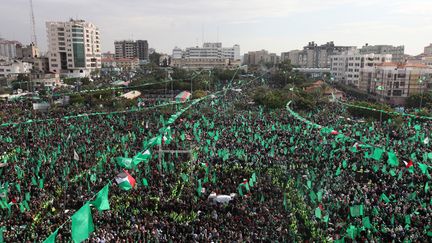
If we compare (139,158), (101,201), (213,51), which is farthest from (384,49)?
(101,201)

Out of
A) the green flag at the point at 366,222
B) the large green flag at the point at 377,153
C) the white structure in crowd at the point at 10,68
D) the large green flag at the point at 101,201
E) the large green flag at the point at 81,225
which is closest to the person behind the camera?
the large green flag at the point at 81,225

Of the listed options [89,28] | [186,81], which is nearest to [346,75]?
[186,81]

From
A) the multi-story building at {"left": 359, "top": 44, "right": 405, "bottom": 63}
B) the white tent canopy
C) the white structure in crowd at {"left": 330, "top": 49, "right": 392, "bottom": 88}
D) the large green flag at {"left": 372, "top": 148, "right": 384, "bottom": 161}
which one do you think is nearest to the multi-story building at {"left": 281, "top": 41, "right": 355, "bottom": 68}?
the multi-story building at {"left": 359, "top": 44, "right": 405, "bottom": 63}

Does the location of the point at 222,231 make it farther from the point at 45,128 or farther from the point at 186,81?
the point at 186,81

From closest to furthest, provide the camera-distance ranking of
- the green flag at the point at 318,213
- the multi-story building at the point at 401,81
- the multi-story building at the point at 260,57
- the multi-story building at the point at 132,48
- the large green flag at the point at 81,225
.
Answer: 1. the large green flag at the point at 81,225
2. the green flag at the point at 318,213
3. the multi-story building at the point at 401,81
4. the multi-story building at the point at 132,48
5. the multi-story building at the point at 260,57

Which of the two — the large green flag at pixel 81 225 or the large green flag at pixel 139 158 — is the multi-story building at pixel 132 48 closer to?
the large green flag at pixel 139 158

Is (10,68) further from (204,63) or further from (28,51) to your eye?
(204,63)

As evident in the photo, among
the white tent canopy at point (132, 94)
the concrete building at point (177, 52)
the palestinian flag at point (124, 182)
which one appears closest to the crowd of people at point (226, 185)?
the palestinian flag at point (124, 182)
